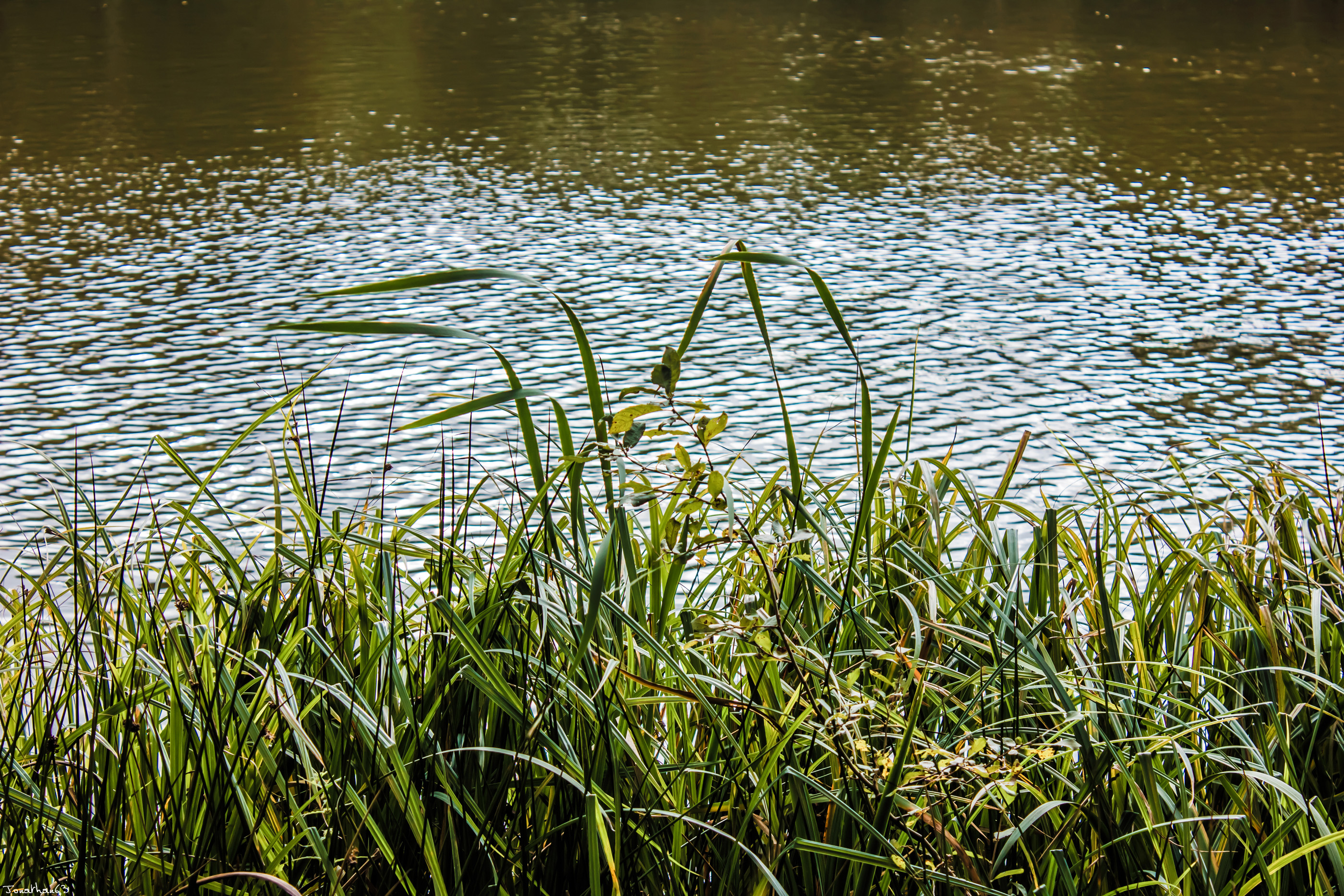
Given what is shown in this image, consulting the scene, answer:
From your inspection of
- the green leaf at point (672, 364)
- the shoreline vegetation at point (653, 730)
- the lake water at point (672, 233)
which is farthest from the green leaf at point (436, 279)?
the lake water at point (672, 233)

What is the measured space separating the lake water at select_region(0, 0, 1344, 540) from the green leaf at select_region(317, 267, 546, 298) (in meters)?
0.49

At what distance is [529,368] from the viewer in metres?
4.64

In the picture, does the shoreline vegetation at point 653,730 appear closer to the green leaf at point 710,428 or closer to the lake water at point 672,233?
the green leaf at point 710,428

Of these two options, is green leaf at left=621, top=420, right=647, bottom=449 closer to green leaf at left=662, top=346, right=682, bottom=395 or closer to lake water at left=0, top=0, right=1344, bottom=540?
green leaf at left=662, top=346, right=682, bottom=395

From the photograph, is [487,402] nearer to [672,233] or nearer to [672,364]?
[672,364]

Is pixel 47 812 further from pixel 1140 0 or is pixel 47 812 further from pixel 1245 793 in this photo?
pixel 1140 0

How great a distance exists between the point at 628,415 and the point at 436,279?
0.20 metres

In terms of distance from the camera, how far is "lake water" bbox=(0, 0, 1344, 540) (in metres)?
4.25

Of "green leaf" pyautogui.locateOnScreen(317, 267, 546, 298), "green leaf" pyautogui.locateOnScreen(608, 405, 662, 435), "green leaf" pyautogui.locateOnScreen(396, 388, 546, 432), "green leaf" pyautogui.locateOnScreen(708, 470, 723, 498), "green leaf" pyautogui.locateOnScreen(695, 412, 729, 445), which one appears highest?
"green leaf" pyautogui.locateOnScreen(317, 267, 546, 298)

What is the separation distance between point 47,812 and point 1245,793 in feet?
3.88

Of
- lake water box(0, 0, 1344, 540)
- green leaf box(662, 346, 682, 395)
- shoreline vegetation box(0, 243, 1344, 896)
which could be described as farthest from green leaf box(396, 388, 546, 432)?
lake water box(0, 0, 1344, 540)

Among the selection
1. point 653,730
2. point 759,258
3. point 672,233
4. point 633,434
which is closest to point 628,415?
point 633,434

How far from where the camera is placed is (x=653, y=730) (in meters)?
1.31

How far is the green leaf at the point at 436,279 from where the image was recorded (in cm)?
90
